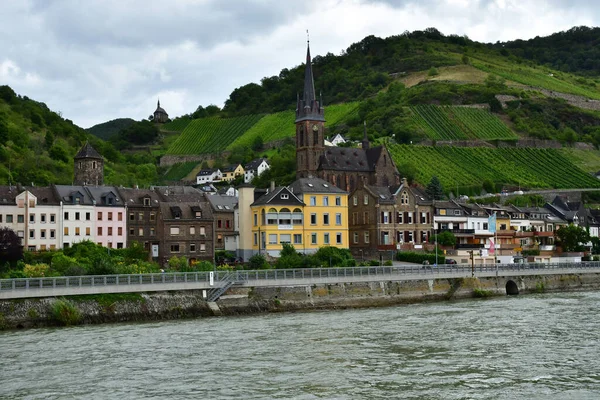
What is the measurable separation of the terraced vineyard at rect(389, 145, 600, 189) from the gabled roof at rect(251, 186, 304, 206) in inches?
1638

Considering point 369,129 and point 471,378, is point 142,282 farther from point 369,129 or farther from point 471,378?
point 369,129

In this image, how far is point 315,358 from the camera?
32.6 meters

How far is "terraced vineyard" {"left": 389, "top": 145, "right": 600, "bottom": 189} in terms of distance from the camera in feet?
399

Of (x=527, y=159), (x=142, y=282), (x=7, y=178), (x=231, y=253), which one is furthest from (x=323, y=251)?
(x=527, y=159)

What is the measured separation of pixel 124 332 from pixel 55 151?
90.6 meters

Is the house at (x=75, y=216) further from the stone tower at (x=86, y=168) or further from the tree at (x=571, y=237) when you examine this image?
the tree at (x=571, y=237)

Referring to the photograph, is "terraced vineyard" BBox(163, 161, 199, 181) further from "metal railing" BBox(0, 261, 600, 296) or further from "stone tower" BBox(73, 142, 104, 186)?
"metal railing" BBox(0, 261, 600, 296)

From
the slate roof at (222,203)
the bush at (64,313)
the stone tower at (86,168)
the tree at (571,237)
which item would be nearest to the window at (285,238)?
the slate roof at (222,203)

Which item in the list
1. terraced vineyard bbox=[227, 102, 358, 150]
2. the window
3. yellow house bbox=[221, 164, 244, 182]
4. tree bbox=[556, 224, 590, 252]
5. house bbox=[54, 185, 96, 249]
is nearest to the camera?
house bbox=[54, 185, 96, 249]

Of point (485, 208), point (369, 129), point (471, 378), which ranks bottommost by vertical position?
point (471, 378)

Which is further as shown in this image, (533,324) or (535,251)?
(535,251)

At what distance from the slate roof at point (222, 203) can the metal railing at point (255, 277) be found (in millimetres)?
27470

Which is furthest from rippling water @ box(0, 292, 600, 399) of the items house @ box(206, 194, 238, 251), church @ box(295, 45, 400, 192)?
church @ box(295, 45, 400, 192)

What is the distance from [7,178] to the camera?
10006 cm
